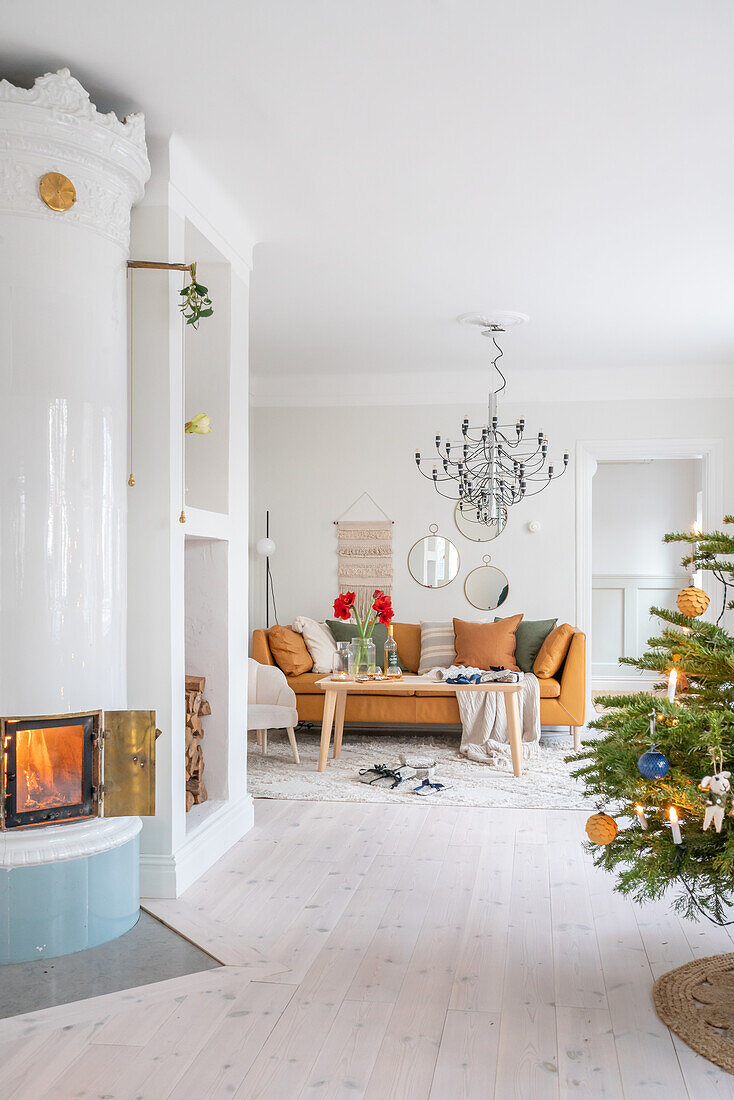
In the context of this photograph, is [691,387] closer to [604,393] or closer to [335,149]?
[604,393]

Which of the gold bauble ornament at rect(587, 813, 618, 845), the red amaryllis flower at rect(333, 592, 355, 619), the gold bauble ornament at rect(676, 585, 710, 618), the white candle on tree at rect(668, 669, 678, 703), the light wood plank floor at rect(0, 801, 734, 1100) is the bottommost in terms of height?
the light wood plank floor at rect(0, 801, 734, 1100)

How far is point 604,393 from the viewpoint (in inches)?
286

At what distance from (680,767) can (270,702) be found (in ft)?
12.8

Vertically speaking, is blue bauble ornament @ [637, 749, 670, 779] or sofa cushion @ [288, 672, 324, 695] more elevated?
blue bauble ornament @ [637, 749, 670, 779]

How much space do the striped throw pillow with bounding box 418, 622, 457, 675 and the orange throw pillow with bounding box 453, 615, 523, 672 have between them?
0.09m

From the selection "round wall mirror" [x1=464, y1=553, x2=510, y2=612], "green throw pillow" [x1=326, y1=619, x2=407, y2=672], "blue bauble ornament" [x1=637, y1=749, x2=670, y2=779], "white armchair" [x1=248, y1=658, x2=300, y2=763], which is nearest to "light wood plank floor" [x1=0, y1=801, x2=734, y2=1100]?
"blue bauble ornament" [x1=637, y1=749, x2=670, y2=779]

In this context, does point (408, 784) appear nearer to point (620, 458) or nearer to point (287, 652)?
point (287, 652)

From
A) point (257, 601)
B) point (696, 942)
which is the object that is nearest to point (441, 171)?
point (696, 942)

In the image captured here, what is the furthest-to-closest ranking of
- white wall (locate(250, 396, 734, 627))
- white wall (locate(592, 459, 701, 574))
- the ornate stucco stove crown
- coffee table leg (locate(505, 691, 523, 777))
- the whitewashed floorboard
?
white wall (locate(592, 459, 701, 574)), white wall (locate(250, 396, 734, 627)), coffee table leg (locate(505, 691, 523, 777)), the ornate stucco stove crown, the whitewashed floorboard

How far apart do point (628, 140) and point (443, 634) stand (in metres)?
4.24

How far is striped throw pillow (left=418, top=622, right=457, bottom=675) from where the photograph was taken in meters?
6.84

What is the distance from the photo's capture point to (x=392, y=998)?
256 cm

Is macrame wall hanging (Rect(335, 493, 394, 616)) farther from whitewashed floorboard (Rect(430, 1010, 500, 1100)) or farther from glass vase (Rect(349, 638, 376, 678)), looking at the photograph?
whitewashed floorboard (Rect(430, 1010, 500, 1100))

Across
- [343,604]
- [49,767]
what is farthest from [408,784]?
[49,767]
